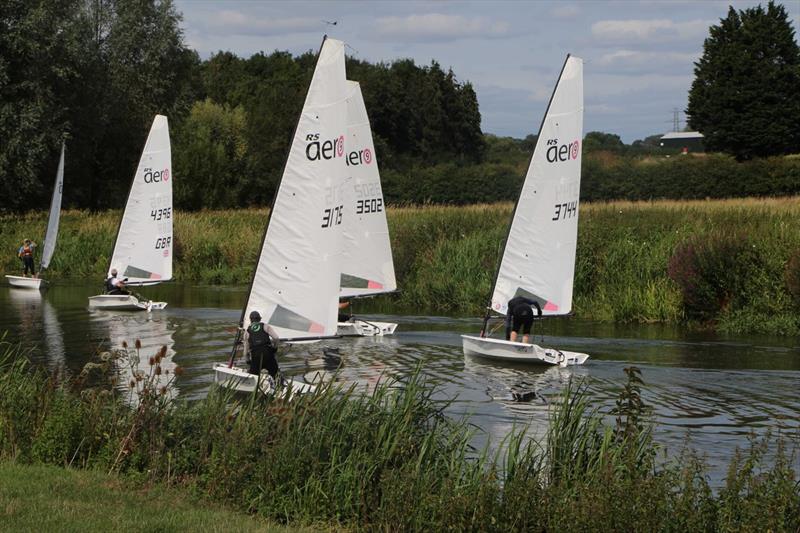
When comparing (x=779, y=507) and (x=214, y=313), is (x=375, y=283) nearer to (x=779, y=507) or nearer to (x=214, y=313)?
(x=214, y=313)

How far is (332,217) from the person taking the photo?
782 inches

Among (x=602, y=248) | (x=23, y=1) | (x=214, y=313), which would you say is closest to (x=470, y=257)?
(x=602, y=248)

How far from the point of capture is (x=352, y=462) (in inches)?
445

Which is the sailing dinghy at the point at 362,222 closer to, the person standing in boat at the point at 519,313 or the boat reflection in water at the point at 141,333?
the boat reflection in water at the point at 141,333

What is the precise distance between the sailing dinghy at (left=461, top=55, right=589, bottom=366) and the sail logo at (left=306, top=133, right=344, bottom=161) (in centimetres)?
638

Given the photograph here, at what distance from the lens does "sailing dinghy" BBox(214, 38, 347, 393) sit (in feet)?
63.3

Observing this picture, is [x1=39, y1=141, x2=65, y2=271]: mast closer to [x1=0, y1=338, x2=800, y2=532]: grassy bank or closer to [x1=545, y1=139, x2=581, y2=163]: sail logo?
[x1=545, y1=139, x2=581, y2=163]: sail logo

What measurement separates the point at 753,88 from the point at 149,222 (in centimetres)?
4791

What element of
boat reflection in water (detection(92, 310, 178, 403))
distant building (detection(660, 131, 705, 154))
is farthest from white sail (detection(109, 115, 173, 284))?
A: distant building (detection(660, 131, 705, 154))

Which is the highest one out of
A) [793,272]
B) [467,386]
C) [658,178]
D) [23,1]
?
[23,1]

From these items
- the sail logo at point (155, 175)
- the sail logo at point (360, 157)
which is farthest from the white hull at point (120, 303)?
the sail logo at point (360, 157)

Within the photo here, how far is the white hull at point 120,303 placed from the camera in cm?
3462

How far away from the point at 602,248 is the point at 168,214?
15.5 meters

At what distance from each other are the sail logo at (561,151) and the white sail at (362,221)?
6372mm
